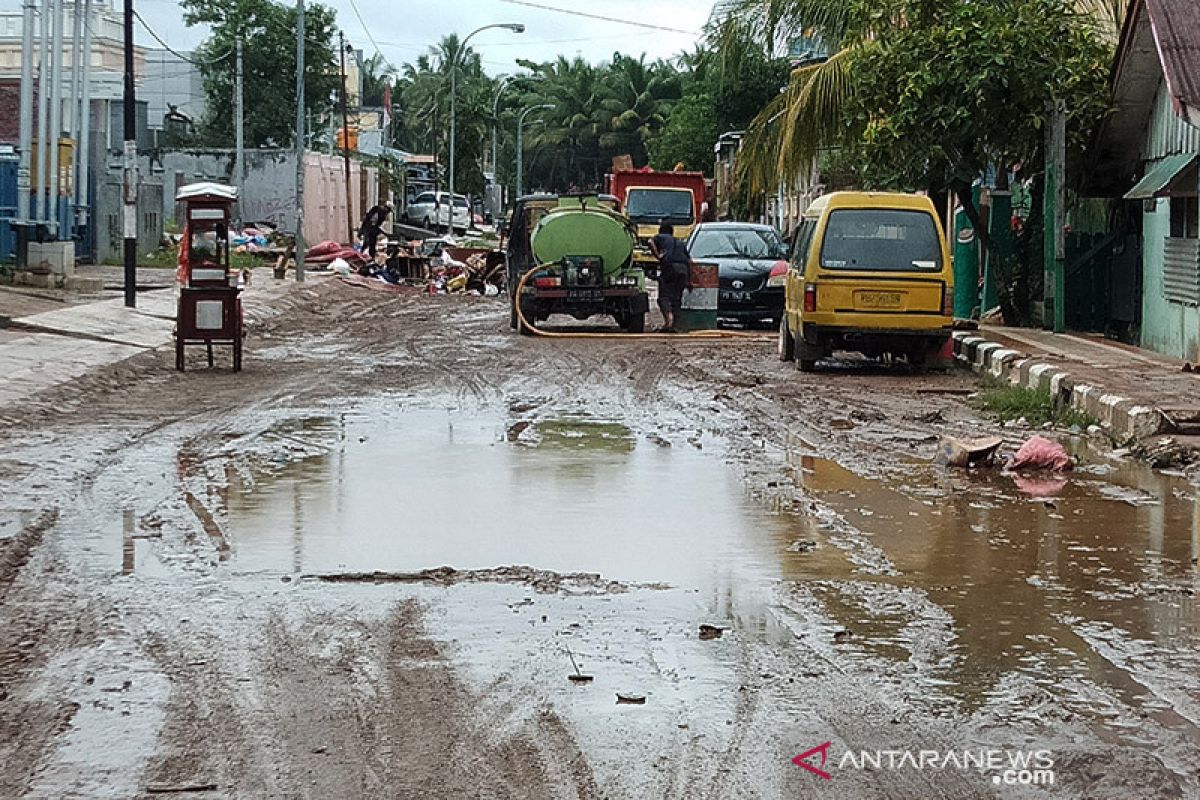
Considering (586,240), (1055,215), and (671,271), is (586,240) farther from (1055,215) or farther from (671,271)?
(1055,215)

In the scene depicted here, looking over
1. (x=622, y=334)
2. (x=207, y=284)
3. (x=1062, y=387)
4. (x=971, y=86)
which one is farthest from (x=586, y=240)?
(x=1062, y=387)

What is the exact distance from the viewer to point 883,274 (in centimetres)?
1948

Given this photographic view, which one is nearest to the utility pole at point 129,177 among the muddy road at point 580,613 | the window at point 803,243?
the window at point 803,243

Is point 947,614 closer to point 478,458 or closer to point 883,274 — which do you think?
point 478,458

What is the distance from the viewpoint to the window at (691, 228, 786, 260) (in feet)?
91.6

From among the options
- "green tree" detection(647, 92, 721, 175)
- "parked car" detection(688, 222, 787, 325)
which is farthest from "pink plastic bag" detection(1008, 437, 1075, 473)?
"green tree" detection(647, 92, 721, 175)

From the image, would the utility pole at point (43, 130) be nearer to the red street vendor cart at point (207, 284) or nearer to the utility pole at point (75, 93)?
the utility pole at point (75, 93)

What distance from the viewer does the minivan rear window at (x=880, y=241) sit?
19641mm

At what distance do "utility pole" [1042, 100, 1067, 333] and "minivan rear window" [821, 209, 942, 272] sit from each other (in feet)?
8.56

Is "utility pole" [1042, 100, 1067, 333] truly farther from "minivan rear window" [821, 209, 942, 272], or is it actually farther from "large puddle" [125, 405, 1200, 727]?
"large puddle" [125, 405, 1200, 727]

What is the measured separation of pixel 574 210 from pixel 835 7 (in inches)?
264

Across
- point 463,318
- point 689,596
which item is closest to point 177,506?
point 689,596

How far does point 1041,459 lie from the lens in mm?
12484

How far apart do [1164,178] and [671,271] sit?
349 inches
